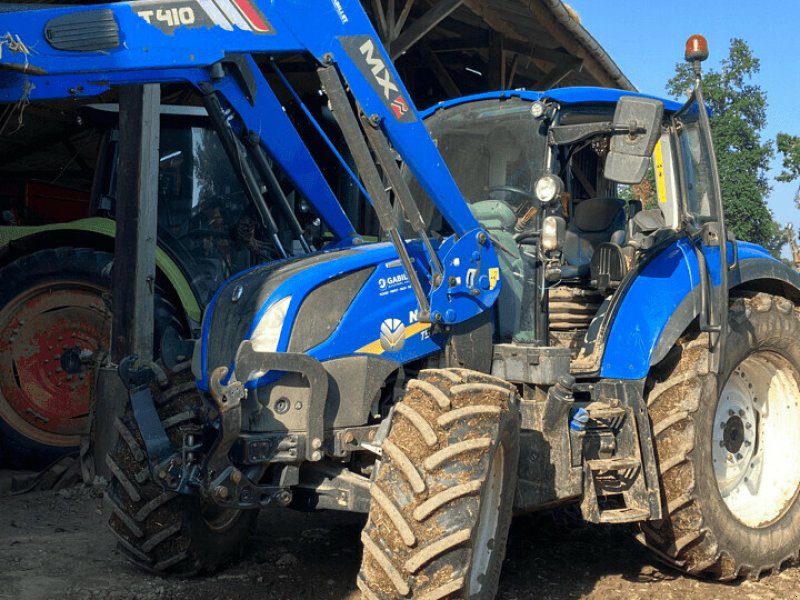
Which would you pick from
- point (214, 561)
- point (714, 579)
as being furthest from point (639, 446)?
point (214, 561)

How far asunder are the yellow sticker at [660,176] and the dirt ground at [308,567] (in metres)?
1.83

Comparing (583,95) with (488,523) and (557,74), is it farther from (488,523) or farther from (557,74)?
(557,74)

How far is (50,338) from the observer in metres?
6.94

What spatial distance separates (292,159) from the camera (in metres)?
5.05

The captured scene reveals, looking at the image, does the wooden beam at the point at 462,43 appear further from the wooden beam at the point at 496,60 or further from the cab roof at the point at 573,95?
the cab roof at the point at 573,95

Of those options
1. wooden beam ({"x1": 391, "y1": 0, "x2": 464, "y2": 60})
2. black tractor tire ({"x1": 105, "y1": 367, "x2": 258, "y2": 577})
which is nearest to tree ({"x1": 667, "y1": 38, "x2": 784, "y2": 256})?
wooden beam ({"x1": 391, "y1": 0, "x2": 464, "y2": 60})

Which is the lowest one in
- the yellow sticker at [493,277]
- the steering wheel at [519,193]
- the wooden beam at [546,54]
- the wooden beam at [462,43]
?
the yellow sticker at [493,277]

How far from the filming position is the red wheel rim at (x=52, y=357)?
22.3ft

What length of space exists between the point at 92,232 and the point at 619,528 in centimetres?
409

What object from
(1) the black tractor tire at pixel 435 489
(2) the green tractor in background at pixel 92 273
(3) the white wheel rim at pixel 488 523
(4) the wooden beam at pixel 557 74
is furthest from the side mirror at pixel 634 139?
(4) the wooden beam at pixel 557 74

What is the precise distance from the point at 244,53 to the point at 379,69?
0.55m

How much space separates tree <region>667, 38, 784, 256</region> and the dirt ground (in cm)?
1109

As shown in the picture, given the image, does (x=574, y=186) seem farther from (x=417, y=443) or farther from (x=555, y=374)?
(x=417, y=443)

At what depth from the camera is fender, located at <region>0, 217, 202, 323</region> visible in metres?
6.87
